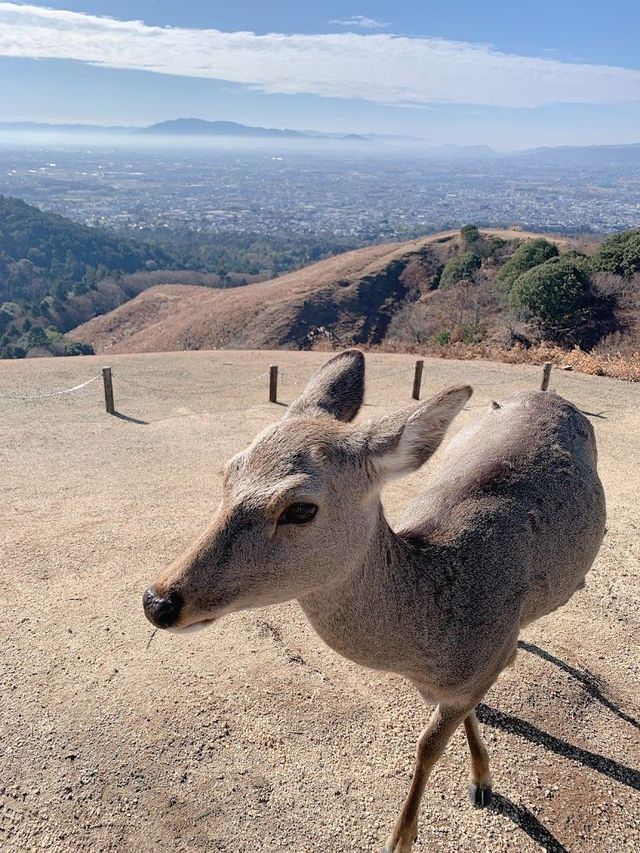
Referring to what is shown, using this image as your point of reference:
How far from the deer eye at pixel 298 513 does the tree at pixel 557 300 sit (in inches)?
1005

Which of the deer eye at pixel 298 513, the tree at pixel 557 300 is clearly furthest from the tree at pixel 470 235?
the deer eye at pixel 298 513

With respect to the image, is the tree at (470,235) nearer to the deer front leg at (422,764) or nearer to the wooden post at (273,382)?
the wooden post at (273,382)

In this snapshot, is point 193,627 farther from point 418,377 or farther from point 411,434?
point 418,377

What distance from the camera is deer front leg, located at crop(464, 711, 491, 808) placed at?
4.48 meters

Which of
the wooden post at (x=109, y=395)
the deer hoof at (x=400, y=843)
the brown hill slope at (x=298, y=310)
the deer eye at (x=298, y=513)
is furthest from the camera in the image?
the brown hill slope at (x=298, y=310)

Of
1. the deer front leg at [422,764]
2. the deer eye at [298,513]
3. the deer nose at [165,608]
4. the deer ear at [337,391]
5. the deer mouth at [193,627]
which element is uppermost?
the deer ear at [337,391]

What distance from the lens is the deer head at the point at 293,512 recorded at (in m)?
2.57

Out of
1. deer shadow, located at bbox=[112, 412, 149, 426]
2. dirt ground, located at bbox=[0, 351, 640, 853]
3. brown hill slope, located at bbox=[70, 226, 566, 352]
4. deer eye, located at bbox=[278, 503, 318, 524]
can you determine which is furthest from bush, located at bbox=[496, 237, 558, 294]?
deer eye, located at bbox=[278, 503, 318, 524]

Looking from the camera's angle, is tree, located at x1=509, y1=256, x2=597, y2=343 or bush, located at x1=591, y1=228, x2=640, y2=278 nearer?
tree, located at x1=509, y1=256, x2=597, y2=343

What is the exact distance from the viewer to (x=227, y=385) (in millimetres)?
18750

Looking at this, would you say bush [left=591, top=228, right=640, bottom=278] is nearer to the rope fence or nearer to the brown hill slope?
the brown hill slope

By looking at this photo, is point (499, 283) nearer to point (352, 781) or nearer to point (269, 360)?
point (269, 360)

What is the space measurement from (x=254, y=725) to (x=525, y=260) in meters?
32.0

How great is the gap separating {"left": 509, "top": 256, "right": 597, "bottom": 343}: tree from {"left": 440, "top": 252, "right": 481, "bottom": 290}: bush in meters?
11.7
